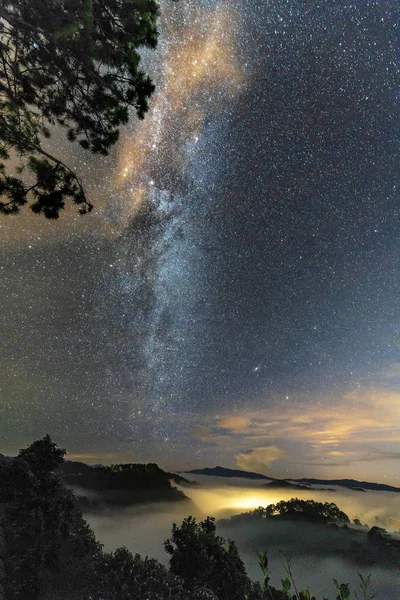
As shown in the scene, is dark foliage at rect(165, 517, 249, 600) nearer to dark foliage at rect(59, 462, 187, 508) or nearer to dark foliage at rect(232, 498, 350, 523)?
dark foliage at rect(59, 462, 187, 508)

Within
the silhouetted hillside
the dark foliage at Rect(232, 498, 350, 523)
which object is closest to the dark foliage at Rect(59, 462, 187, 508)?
the silhouetted hillside

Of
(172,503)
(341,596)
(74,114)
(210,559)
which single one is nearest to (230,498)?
(172,503)

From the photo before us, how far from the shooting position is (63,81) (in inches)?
388

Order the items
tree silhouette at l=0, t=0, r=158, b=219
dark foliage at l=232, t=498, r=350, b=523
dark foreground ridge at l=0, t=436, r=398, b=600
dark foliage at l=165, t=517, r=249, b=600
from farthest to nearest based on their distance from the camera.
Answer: dark foliage at l=232, t=498, r=350, b=523 → dark foliage at l=165, t=517, r=249, b=600 → dark foreground ridge at l=0, t=436, r=398, b=600 → tree silhouette at l=0, t=0, r=158, b=219

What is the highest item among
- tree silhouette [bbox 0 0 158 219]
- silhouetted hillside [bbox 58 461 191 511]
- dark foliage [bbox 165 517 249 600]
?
tree silhouette [bbox 0 0 158 219]

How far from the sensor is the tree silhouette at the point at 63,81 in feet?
27.6

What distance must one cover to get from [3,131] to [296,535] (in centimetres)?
10474

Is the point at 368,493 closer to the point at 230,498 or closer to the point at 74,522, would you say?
the point at 230,498

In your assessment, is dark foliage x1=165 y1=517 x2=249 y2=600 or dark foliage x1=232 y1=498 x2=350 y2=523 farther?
dark foliage x1=232 y1=498 x2=350 y2=523

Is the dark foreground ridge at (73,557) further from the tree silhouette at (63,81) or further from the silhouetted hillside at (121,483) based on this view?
the silhouetted hillside at (121,483)

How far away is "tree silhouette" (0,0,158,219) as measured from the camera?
8414mm

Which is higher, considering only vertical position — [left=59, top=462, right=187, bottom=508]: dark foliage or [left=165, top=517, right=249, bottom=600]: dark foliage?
[left=59, top=462, right=187, bottom=508]: dark foliage

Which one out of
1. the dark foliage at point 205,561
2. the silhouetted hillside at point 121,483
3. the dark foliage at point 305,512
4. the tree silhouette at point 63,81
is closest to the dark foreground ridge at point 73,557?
the dark foliage at point 205,561

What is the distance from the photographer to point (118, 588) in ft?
65.7
